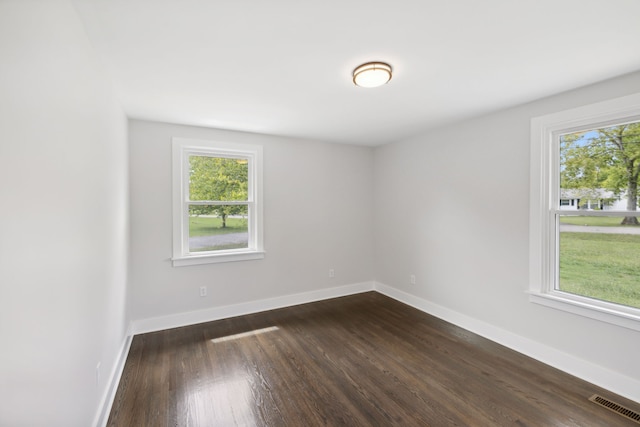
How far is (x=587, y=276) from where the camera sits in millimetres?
2418

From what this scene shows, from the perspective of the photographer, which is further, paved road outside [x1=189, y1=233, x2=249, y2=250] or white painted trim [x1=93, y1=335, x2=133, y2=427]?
paved road outside [x1=189, y1=233, x2=249, y2=250]

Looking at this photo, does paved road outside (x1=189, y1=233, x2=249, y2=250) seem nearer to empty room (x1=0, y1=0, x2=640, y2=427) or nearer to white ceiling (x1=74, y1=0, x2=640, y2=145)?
empty room (x1=0, y1=0, x2=640, y2=427)

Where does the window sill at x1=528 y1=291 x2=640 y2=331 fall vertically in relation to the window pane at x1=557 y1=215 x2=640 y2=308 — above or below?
below

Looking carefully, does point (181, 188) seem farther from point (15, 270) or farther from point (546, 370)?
point (546, 370)

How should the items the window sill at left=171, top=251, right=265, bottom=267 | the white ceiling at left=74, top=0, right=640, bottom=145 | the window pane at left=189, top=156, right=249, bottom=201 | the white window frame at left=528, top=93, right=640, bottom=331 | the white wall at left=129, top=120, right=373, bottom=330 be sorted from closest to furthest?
1. the white ceiling at left=74, top=0, right=640, bottom=145
2. the white window frame at left=528, top=93, right=640, bottom=331
3. the white wall at left=129, top=120, right=373, bottom=330
4. the window sill at left=171, top=251, right=265, bottom=267
5. the window pane at left=189, top=156, right=249, bottom=201

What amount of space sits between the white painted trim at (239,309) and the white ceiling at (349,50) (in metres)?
2.33

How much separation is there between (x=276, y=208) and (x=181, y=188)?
1222 mm

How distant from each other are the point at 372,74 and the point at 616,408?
291cm

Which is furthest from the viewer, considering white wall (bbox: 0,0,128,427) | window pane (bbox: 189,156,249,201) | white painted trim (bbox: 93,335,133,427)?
window pane (bbox: 189,156,249,201)

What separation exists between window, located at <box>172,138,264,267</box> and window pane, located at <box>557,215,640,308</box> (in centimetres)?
330

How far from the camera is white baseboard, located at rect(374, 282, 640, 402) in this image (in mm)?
2109

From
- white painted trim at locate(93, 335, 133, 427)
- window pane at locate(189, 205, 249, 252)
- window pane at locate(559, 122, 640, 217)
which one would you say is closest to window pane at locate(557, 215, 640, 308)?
window pane at locate(559, 122, 640, 217)

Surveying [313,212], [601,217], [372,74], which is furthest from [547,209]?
[313,212]

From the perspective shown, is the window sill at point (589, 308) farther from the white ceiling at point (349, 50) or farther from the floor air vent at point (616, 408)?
the white ceiling at point (349, 50)
